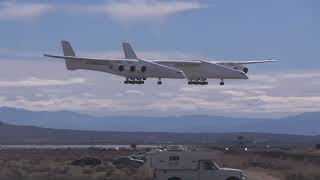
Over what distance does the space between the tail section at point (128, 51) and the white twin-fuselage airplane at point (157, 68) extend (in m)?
0.47

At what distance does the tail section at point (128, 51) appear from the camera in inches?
3738

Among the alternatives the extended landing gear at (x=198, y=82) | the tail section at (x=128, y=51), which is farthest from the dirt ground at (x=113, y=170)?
the tail section at (x=128, y=51)

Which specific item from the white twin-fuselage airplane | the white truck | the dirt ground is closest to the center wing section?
the white twin-fuselage airplane

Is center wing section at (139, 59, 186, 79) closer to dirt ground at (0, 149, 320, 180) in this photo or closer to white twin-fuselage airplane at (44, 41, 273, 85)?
white twin-fuselage airplane at (44, 41, 273, 85)

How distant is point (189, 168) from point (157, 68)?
1697 inches

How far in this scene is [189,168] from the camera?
139ft

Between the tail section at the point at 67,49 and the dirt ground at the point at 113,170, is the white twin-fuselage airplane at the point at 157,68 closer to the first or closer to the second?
the tail section at the point at 67,49

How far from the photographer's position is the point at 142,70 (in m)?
83.0

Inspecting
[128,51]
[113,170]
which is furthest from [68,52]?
[113,170]

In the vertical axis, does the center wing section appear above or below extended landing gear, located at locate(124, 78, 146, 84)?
above

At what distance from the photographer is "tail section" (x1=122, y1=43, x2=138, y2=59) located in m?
94.9

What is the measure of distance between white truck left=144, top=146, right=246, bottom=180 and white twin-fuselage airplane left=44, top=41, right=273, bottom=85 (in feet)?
126

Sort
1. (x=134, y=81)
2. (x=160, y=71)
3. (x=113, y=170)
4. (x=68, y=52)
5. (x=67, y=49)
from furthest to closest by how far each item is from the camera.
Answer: (x=67, y=49)
(x=68, y=52)
(x=160, y=71)
(x=134, y=81)
(x=113, y=170)

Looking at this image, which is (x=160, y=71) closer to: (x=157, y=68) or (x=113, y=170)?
(x=157, y=68)
